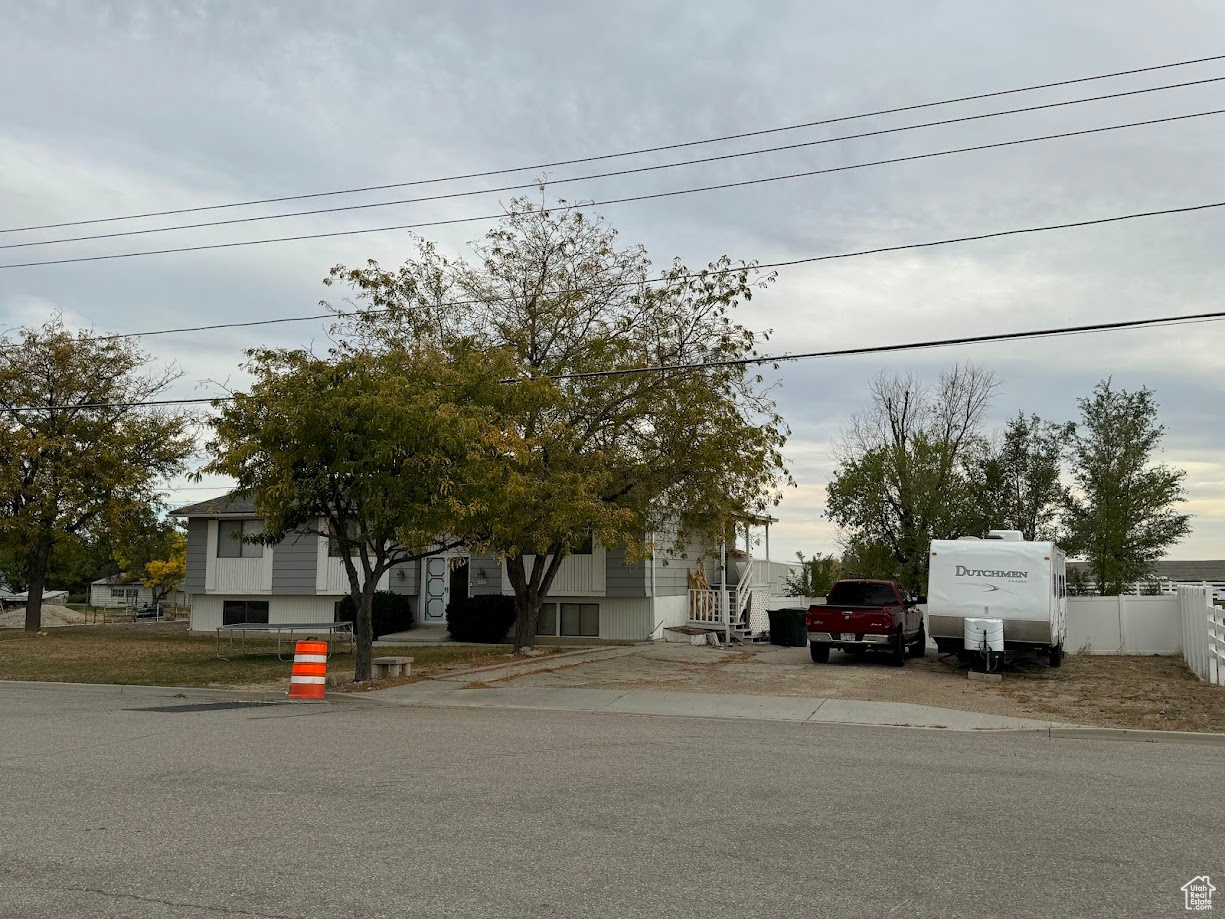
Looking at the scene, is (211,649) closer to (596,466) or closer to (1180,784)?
(596,466)

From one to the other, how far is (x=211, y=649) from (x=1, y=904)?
22595 millimetres

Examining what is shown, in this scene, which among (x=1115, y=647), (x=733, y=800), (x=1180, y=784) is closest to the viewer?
(x=733, y=800)

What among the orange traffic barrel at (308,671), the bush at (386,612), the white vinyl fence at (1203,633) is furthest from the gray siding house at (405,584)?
the orange traffic barrel at (308,671)

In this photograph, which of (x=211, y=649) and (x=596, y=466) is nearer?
(x=596, y=466)

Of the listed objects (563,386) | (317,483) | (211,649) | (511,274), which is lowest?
(211,649)

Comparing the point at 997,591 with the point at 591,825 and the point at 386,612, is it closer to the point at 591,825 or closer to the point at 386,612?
the point at 591,825

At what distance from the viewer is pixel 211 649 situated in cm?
2641

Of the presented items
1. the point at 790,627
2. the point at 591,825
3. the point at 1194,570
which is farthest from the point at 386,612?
the point at 1194,570

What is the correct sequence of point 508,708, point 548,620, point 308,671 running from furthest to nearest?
1. point 548,620
2. point 308,671
3. point 508,708

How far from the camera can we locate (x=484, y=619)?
28688 millimetres

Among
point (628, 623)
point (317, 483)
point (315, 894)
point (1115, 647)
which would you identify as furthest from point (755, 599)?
point (315, 894)

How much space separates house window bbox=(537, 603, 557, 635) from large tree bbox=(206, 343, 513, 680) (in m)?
13.3

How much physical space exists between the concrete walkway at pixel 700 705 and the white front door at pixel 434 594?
48.9 feet

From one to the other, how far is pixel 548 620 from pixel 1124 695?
17001 millimetres
